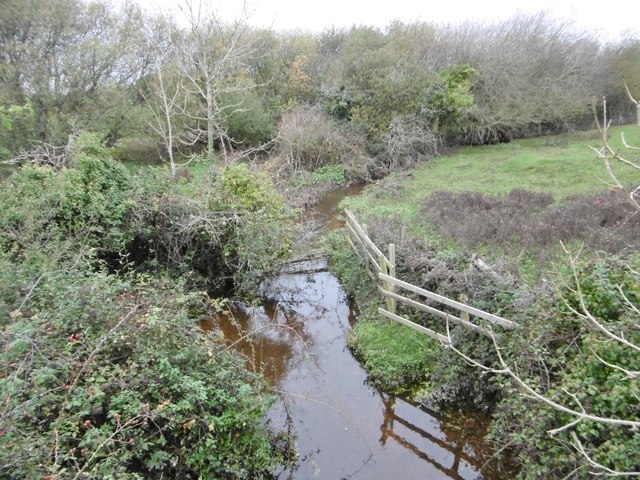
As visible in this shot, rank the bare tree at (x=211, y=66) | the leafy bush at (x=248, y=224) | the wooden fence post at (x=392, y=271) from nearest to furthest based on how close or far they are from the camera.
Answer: the wooden fence post at (x=392, y=271)
the leafy bush at (x=248, y=224)
the bare tree at (x=211, y=66)

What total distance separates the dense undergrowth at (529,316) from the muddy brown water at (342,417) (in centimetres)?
38

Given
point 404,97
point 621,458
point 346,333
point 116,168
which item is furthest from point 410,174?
point 621,458

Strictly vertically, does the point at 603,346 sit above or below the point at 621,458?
above

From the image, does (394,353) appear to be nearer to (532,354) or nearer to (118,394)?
(532,354)

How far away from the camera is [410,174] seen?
803 inches

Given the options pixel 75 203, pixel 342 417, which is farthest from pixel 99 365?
pixel 75 203

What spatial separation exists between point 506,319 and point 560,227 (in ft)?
17.7

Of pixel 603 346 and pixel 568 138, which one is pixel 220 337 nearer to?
pixel 603 346

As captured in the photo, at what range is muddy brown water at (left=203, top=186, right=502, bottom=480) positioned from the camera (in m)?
5.91

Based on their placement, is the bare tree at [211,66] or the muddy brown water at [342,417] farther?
the bare tree at [211,66]

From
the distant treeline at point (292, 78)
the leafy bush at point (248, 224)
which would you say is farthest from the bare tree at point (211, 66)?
the leafy bush at point (248, 224)

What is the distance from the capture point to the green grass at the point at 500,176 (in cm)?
1545

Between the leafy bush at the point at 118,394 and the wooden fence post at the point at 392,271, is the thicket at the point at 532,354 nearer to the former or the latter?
the wooden fence post at the point at 392,271

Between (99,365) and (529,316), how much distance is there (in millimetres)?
5872
